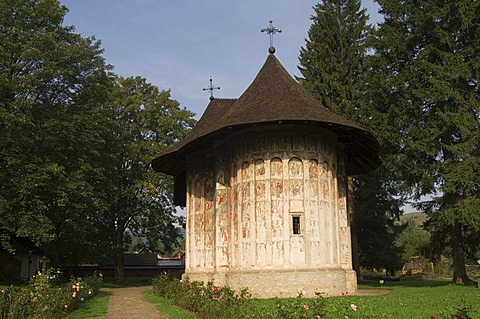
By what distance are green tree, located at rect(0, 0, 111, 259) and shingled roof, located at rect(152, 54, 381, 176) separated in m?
4.32

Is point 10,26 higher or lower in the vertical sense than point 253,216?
higher

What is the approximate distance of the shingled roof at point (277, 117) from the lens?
693 inches

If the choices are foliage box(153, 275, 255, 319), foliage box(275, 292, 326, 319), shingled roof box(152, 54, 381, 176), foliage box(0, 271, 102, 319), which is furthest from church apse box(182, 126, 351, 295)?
foliage box(275, 292, 326, 319)

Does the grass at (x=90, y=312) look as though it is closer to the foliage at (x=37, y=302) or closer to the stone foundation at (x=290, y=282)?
the foliage at (x=37, y=302)

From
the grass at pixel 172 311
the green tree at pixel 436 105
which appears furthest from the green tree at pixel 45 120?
the green tree at pixel 436 105

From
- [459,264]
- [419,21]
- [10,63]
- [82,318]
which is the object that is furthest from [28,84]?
[459,264]

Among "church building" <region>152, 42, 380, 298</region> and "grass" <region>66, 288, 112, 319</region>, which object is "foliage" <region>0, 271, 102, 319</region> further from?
"church building" <region>152, 42, 380, 298</region>

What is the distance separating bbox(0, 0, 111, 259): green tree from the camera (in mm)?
21625

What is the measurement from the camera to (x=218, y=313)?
10.9 metres

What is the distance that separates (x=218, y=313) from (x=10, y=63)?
58.6 feet

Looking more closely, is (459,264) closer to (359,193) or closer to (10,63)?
(359,193)

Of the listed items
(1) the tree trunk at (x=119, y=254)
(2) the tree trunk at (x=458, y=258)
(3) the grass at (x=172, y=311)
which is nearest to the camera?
(3) the grass at (x=172, y=311)

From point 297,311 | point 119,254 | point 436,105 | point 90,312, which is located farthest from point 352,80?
point 297,311

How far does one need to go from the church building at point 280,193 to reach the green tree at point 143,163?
14.6m
